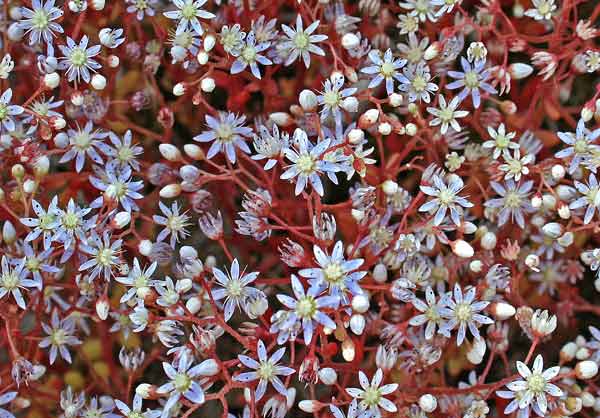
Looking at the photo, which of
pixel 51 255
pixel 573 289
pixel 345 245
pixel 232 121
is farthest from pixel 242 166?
pixel 573 289

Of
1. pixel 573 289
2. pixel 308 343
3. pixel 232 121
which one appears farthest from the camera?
pixel 573 289

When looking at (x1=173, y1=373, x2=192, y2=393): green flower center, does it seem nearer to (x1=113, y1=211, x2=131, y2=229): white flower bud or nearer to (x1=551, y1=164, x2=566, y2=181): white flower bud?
(x1=113, y1=211, x2=131, y2=229): white flower bud

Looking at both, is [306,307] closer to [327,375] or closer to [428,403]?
[327,375]

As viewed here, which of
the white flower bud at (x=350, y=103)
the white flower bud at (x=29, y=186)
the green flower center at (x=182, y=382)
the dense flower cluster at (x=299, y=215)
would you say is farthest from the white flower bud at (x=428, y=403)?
the white flower bud at (x=29, y=186)

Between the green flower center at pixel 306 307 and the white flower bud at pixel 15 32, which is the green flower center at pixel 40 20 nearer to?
the white flower bud at pixel 15 32

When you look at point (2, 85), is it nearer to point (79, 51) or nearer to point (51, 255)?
point (79, 51)

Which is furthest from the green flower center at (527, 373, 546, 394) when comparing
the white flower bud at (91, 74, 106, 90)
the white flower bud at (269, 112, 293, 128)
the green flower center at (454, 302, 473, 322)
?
the white flower bud at (91, 74, 106, 90)

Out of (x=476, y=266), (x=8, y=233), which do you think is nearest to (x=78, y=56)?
(x=8, y=233)
